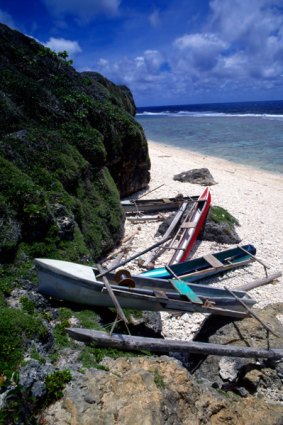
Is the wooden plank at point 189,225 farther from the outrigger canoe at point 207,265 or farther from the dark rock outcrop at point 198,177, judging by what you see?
the dark rock outcrop at point 198,177

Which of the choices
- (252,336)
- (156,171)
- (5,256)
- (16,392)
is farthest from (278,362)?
(156,171)

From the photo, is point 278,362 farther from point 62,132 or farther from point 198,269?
point 62,132

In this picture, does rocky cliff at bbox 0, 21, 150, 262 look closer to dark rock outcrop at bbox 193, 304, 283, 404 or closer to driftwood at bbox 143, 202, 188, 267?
driftwood at bbox 143, 202, 188, 267

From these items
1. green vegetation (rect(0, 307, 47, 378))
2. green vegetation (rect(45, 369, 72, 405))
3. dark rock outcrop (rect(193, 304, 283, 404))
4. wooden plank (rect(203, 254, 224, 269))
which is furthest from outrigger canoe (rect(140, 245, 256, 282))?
green vegetation (rect(45, 369, 72, 405))

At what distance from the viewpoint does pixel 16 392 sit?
455cm

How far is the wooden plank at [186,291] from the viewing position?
8.02m

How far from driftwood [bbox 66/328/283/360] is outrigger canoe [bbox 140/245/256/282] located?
141 inches

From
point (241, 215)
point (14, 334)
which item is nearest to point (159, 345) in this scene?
point (14, 334)

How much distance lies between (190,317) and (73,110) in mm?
9652

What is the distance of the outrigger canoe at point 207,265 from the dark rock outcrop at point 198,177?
10051mm

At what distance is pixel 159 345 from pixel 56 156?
23.6ft

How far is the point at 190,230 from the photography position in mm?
13727

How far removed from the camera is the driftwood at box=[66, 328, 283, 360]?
6.12 meters

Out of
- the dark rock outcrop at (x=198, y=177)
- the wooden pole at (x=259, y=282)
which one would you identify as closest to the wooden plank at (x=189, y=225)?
the wooden pole at (x=259, y=282)
